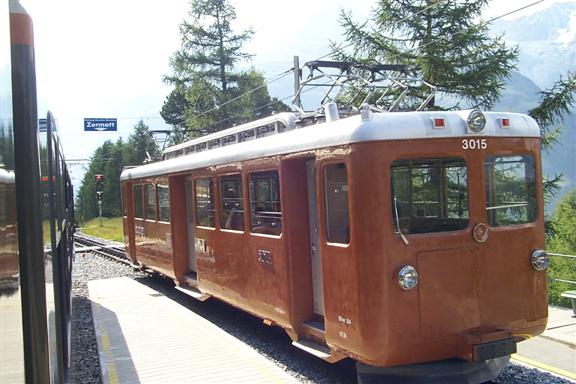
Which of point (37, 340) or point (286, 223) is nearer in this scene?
point (37, 340)

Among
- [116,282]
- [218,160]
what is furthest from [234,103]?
[218,160]

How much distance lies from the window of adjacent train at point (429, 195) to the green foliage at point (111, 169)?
219ft

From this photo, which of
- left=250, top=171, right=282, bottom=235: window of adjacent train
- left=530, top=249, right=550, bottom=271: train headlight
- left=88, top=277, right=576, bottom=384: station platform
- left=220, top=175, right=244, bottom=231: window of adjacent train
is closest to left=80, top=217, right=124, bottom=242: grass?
left=88, top=277, right=576, bottom=384: station platform

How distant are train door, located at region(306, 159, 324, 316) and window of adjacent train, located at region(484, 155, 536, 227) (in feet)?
5.84

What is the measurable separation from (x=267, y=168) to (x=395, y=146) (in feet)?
6.56

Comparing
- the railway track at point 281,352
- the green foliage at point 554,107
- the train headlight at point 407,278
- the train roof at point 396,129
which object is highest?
the green foliage at point 554,107

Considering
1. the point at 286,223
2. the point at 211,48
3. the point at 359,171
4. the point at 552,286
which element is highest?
the point at 211,48

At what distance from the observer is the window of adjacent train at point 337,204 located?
5742 millimetres

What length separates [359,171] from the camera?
18.0ft

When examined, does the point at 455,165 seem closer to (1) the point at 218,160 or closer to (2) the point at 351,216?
(2) the point at 351,216

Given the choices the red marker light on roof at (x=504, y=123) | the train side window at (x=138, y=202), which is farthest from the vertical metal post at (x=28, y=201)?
the train side window at (x=138, y=202)

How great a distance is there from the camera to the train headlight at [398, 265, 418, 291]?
5367 millimetres

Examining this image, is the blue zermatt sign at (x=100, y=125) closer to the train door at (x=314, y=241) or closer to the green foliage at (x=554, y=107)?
the green foliage at (x=554, y=107)

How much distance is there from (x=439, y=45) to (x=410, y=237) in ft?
33.3
